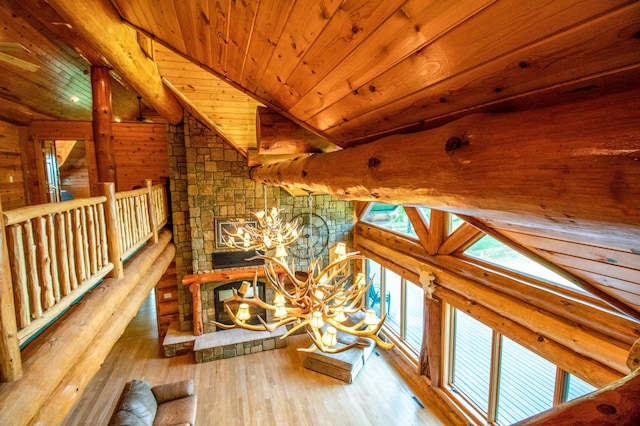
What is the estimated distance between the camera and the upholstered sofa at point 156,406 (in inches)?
131

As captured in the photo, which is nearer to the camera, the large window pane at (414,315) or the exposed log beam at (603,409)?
the exposed log beam at (603,409)

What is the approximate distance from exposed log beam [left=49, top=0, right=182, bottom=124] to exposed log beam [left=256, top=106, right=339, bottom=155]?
1.44 metres

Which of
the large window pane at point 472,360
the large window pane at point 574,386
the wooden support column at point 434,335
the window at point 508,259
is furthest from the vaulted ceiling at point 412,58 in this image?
the wooden support column at point 434,335

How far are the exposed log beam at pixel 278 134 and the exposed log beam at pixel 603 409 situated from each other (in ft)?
7.55

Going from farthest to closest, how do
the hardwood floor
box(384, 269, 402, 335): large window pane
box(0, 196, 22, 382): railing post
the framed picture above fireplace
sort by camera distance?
the framed picture above fireplace, box(384, 269, 402, 335): large window pane, the hardwood floor, box(0, 196, 22, 382): railing post

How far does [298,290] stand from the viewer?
275 centimetres

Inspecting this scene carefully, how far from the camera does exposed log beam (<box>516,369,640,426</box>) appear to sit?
383 mm

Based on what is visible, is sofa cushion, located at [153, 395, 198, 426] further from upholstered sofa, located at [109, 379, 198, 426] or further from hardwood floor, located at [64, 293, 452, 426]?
hardwood floor, located at [64, 293, 452, 426]

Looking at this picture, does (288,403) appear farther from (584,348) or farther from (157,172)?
(157,172)

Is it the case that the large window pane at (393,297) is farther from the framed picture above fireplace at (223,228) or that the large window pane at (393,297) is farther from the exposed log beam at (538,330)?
the framed picture above fireplace at (223,228)

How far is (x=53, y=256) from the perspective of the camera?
1788mm

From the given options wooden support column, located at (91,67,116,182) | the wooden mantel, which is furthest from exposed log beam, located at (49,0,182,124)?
the wooden mantel

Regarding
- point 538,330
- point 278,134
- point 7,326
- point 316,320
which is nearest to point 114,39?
point 278,134

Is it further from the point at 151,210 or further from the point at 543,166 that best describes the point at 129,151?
the point at 543,166
